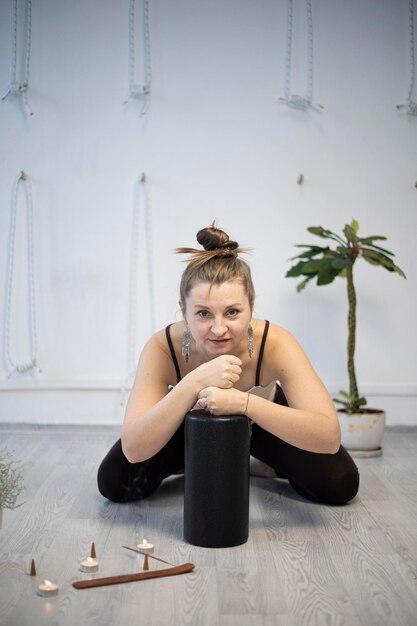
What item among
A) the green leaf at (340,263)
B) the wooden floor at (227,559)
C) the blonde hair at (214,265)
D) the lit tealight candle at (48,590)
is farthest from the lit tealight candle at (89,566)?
the green leaf at (340,263)

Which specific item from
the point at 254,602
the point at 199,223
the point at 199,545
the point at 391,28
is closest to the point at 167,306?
the point at 199,223

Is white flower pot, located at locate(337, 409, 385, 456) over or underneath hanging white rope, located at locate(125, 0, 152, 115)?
underneath

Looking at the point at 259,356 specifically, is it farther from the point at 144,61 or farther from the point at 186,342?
the point at 144,61

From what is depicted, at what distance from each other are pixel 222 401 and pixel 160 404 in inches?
7.6

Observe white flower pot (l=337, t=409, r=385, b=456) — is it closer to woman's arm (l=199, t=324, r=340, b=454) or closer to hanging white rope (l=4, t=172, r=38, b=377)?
woman's arm (l=199, t=324, r=340, b=454)

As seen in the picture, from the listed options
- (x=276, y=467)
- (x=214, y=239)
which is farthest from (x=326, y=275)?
(x=214, y=239)

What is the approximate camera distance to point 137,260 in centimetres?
437

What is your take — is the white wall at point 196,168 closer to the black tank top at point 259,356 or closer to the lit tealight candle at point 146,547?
the black tank top at point 259,356

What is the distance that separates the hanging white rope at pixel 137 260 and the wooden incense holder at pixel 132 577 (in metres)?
2.39

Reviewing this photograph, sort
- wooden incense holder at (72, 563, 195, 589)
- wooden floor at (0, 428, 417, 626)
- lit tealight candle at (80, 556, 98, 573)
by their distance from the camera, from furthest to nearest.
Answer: lit tealight candle at (80, 556, 98, 573)
wooden incense holder at (72, 563, 195, 589)
wooden floor at (0, 428, 417, 626)

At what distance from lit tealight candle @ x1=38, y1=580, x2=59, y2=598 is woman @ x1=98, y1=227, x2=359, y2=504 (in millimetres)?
535

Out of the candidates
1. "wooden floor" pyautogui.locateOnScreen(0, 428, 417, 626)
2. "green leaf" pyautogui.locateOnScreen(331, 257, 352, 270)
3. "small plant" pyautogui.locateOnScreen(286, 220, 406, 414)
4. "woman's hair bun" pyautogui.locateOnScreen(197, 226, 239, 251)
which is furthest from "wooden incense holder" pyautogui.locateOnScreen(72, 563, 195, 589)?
"green leaf" pyautogui.locateOnScreen(331, 257, 352, 270)

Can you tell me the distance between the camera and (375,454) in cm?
372

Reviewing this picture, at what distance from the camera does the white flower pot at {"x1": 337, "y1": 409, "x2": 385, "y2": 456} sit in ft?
12.3
